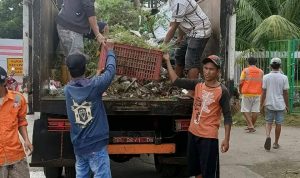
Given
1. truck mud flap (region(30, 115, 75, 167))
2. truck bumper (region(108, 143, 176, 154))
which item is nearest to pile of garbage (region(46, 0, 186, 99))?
truck mud flap (region(30, 115, 75, 167))

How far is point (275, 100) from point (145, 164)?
2726 millimetres

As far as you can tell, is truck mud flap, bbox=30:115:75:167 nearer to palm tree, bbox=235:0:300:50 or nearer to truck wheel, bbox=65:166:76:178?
truck wheel, bbox=65:166:76:178

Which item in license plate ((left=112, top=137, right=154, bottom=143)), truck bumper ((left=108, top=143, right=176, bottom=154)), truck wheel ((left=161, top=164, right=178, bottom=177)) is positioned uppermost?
license plate ((left=112, top=137, right=154, bottom=143))

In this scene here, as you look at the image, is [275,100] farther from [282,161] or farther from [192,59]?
[192,59]

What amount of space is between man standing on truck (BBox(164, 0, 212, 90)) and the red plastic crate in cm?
60

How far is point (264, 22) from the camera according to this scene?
15055mm

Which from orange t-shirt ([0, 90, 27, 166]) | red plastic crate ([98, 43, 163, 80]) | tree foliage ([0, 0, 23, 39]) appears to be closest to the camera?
orange t-shirt ([0, 90, 27, 166])

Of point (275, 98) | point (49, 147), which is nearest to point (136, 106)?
point (49, 147)

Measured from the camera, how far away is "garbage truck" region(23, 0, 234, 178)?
5.50 metres

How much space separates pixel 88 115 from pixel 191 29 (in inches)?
86.8

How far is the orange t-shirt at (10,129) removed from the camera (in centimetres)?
457

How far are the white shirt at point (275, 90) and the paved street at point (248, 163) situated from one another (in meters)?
0.83

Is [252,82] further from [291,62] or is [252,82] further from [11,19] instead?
[11,19]

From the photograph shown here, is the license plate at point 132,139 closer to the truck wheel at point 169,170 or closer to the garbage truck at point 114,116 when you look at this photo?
the garbage truck at point 114,116
